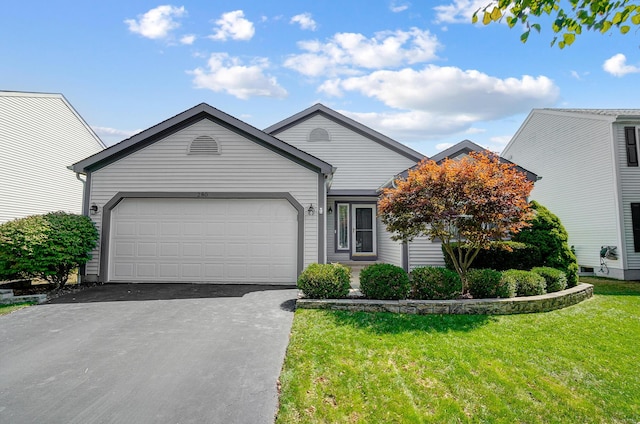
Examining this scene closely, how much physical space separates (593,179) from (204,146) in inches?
603

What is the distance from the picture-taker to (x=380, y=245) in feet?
48.4

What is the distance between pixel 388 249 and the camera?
13461 millimetres

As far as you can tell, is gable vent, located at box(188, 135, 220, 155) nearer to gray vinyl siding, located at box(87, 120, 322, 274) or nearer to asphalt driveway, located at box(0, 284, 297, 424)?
gray vinyl siding, located at box(87, 120, 322, 274)

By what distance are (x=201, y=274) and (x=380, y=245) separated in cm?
781

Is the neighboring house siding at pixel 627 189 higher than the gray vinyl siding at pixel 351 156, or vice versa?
the gray vinyl siding at pixel 351 156

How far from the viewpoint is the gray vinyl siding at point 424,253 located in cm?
1160

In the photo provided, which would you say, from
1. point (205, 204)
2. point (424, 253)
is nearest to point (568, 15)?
point (424, 253)

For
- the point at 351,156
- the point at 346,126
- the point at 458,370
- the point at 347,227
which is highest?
the point at 346,126

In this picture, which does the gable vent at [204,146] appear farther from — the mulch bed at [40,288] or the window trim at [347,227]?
the window trim at [347,227]

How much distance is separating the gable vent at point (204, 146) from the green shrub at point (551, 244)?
9.63 meters

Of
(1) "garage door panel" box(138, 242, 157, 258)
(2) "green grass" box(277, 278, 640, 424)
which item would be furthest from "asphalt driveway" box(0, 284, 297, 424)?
(1) "garage door panel" box(138, 242, 157, 258)

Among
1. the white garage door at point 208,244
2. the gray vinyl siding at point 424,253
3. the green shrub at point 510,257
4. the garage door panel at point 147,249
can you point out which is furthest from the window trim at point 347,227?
the garage door panel at point 147,249

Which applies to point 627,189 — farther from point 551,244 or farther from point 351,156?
point 351,156

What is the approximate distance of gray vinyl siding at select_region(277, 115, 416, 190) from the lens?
50.3ft
